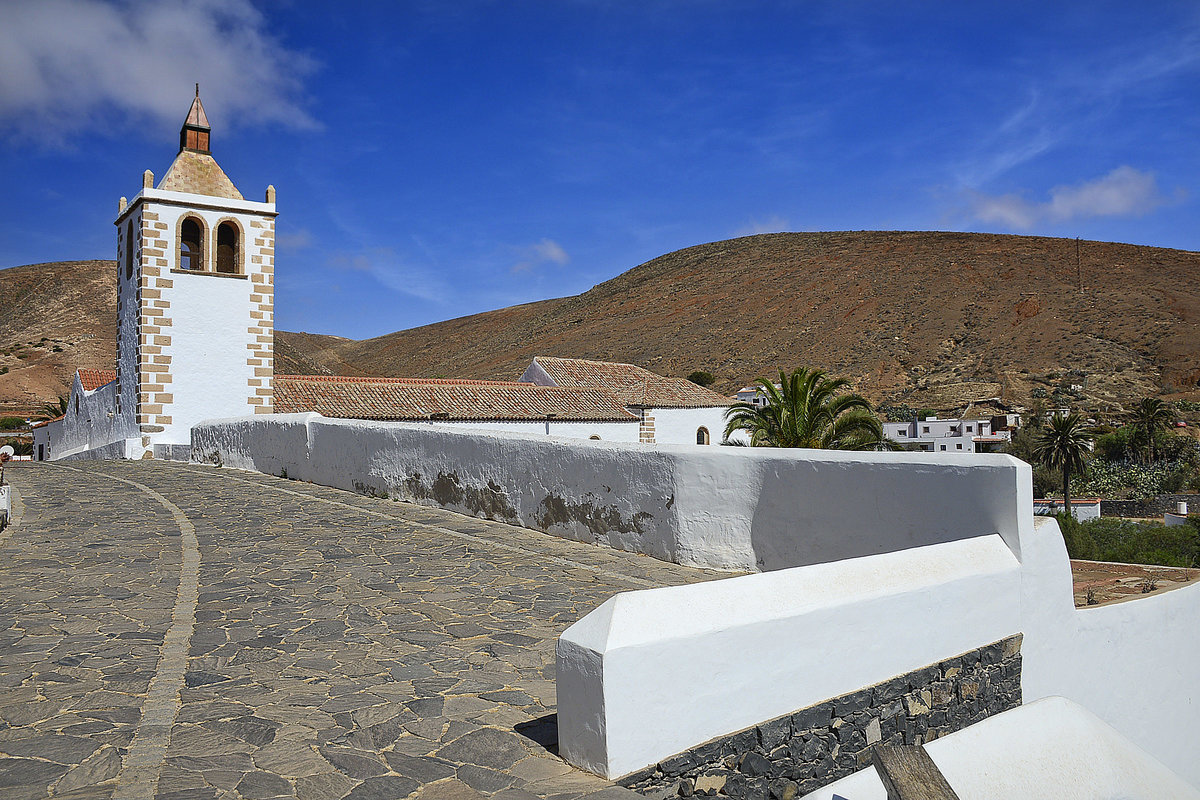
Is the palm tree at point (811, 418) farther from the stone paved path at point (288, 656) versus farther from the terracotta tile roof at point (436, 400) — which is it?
the stone paved path at point (288, 656)

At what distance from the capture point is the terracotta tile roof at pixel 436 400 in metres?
20.3

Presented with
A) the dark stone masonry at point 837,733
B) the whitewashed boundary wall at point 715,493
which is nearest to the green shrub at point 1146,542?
the whitewashed boundary wall at point 715,493

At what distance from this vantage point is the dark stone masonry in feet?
9.71

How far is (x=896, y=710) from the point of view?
3.83 m

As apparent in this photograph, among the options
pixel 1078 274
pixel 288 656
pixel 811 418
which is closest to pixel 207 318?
pixel 811 418

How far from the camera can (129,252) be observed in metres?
17.4

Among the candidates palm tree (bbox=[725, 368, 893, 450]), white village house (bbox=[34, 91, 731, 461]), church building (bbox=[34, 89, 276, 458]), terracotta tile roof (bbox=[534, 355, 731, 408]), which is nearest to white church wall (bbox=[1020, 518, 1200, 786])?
palm tree (bbox=[725, 368, 893, 450])

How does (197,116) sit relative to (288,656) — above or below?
above

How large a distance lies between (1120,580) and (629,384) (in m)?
21.7

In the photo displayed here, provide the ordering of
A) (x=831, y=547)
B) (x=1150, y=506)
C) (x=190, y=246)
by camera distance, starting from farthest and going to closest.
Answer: (x=1150, y=506)
(x=190, y=246)
(x=831, y=547)

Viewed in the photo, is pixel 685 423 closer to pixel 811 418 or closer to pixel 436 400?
pixel 436 400

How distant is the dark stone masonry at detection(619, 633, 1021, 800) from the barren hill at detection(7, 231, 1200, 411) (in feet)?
131

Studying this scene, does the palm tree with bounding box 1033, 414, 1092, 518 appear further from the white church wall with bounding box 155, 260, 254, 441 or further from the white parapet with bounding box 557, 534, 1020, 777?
the white parapet with bounding box 557, 534, 1020, 777

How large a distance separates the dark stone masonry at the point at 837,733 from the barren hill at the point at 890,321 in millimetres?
39820
